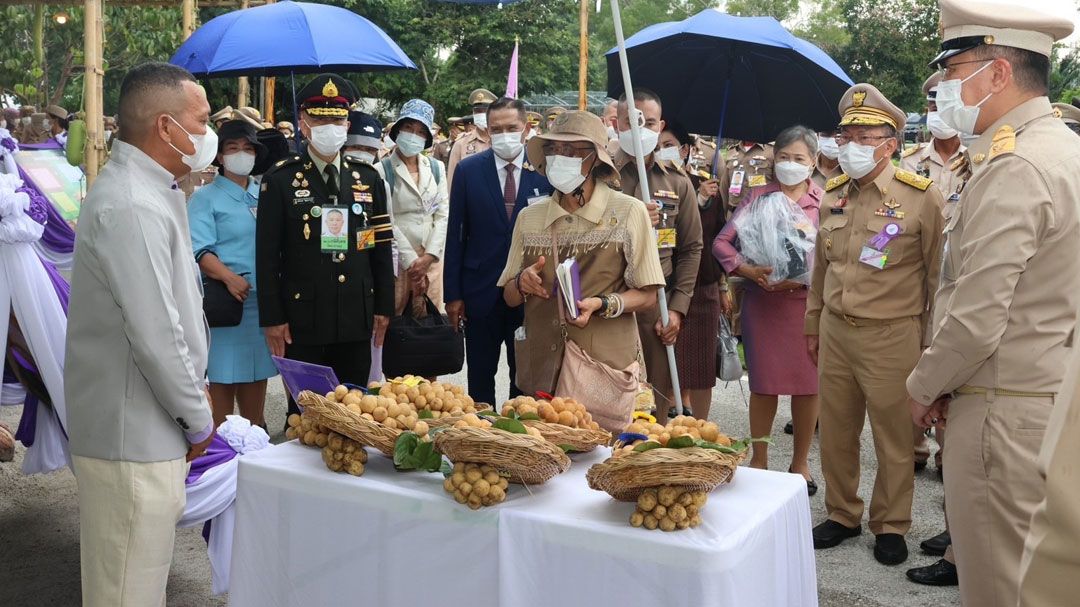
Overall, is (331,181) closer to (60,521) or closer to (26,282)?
(26,282)

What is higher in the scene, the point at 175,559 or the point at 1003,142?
the point at 1003,142

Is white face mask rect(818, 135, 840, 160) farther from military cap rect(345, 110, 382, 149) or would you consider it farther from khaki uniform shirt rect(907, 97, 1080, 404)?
khaki uniform shirt rect(907, 97, 1080, 404)

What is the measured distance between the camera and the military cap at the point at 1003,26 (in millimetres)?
3240

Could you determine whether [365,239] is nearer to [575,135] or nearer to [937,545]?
[575,135]

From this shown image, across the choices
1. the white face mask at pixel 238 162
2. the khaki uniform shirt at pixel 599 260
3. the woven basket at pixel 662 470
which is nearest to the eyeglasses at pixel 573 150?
the khaki uniform shirt at pixel 599 260

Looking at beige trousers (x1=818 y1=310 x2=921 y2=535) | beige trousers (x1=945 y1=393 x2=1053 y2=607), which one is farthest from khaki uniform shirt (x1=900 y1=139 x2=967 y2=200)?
beige trousers (x1=945 y1=393 x2=1053 y2=607)

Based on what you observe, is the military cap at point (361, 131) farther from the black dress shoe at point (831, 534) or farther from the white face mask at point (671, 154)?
the black dress shoe at point (831, 534)

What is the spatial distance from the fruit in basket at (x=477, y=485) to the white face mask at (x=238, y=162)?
348 centimetres

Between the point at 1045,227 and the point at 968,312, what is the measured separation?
0.34 metres

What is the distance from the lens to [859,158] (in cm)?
466

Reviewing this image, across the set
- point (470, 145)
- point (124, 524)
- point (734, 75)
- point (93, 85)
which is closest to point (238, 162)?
point (93, 85)

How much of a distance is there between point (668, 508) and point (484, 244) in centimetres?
322

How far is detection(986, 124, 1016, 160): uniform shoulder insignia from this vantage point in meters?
3.18

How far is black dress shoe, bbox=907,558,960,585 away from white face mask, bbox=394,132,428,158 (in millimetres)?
4063
